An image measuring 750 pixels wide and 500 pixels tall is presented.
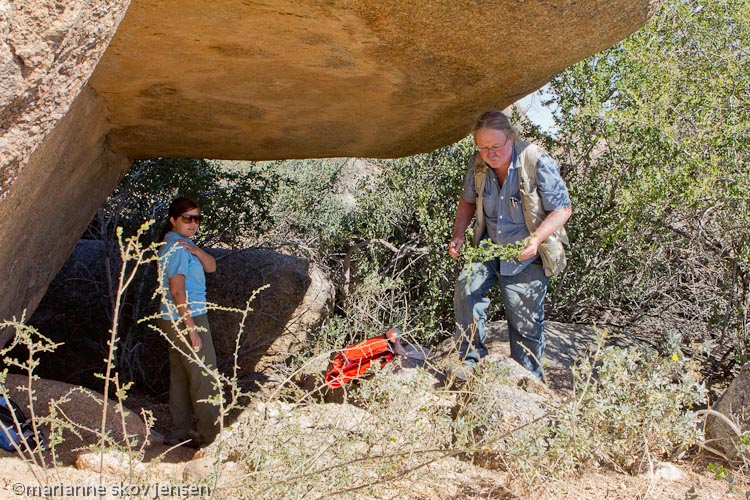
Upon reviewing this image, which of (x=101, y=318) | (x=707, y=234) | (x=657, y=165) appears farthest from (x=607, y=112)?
(x=101, y=318)

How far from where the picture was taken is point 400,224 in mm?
6715

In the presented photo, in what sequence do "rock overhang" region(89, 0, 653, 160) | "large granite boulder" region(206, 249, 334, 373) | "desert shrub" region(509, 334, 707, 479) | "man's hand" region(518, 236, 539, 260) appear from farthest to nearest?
"large granite boulder" region(206, 249, 334, 373) < "man's hand" region(518, 236, 539, 260) < "rock overhang" region(89, 0, 653, 160) < "desert shrub" region(509, 334, 707, 479)

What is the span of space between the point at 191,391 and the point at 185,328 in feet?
1.55

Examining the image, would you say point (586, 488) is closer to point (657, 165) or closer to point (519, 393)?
point (519, 393)

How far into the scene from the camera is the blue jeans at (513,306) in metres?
3.96

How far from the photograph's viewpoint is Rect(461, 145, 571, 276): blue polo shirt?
3.87m

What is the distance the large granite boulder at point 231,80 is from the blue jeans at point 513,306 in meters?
1.10

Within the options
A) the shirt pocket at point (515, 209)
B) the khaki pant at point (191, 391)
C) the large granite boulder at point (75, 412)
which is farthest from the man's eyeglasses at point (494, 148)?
the large granite boulder at point (75, 412)

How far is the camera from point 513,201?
13.1 ft

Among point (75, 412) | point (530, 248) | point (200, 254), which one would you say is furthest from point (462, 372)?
point (75, 412)

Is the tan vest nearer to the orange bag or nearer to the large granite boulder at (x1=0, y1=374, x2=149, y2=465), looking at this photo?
the orange bag

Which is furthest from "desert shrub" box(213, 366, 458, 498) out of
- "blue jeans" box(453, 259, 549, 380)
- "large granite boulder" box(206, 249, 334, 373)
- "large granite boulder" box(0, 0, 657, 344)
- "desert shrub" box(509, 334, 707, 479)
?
"large granite boulder" box(206, 249, 334, 373)

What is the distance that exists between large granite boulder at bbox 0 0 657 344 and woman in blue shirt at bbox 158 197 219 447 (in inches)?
26.8

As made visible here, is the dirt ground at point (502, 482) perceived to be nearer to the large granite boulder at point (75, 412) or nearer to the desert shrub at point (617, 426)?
the desert shrub at point (617, 426)
